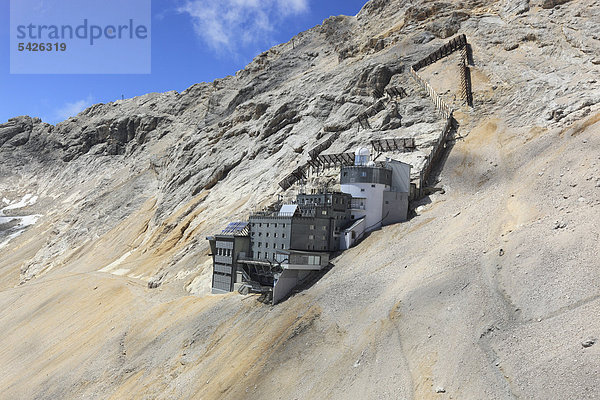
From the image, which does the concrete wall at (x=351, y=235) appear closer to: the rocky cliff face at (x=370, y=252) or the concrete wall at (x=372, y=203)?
the concrete wall at (x=372, y=203)

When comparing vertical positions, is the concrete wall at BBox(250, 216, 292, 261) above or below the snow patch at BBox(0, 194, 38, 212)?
below

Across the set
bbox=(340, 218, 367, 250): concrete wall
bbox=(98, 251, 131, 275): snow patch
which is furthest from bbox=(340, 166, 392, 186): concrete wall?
bbox=(98, 251, 131, 275): snow patch

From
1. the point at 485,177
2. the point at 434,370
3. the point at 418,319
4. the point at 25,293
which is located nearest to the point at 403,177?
the point at 485,177

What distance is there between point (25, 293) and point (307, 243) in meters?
48.7

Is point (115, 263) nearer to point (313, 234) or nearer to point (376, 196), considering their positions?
point (313, 234)

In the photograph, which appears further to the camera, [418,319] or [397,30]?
[397,30]

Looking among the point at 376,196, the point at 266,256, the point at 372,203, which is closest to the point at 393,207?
the point at 376,196

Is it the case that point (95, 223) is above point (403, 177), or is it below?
below

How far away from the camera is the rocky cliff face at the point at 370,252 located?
846 inches

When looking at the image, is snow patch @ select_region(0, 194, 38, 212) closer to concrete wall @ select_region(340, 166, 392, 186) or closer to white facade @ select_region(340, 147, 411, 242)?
concrete wall @ select_region(340, 166, 392, 186)

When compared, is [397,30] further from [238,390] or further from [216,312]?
[238,390]

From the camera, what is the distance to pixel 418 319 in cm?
2420

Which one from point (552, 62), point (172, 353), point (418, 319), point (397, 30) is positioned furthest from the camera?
point (397, 30)

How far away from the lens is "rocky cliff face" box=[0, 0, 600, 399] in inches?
846
